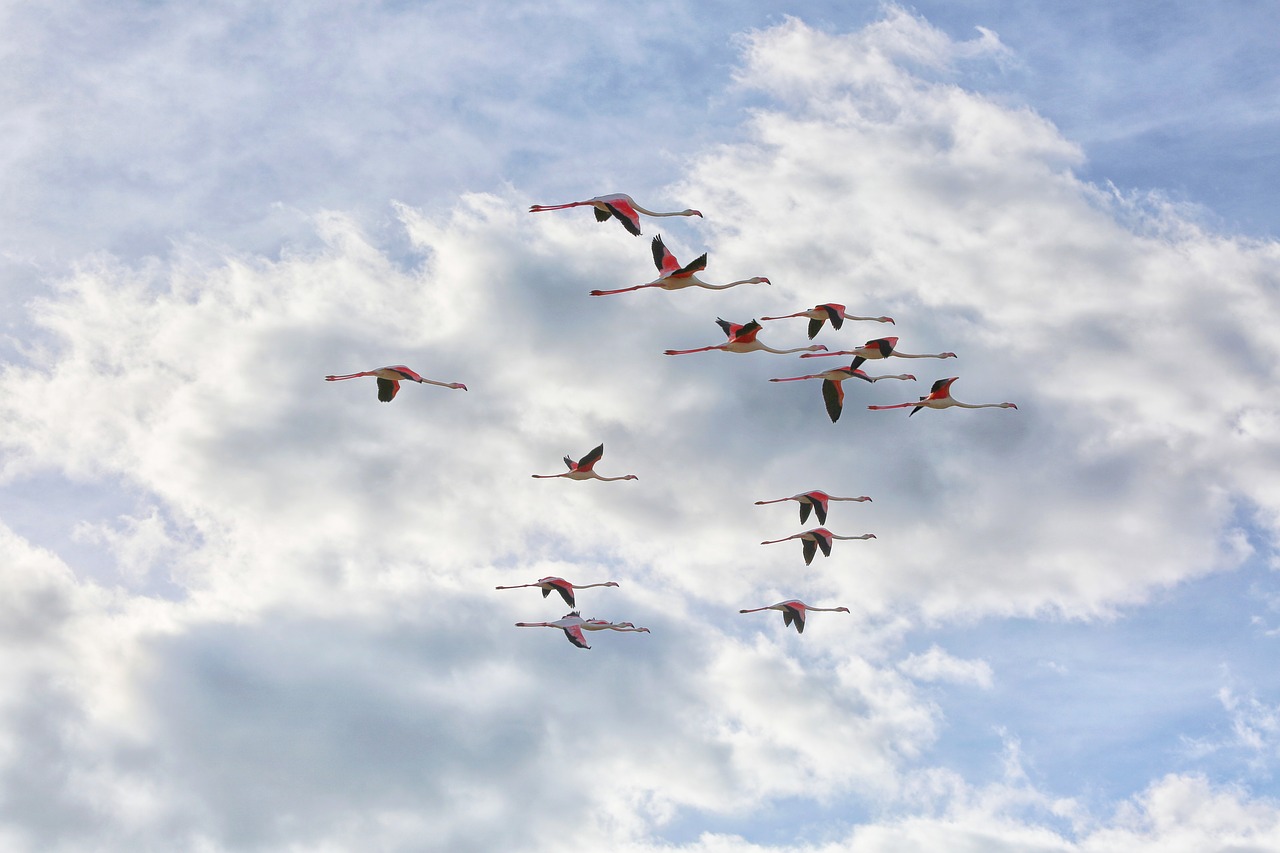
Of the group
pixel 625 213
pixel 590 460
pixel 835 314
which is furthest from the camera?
pixel 590 460

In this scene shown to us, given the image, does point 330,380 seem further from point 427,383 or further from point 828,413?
point 828,413

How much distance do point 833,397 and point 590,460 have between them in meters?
9.42

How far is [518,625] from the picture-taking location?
5366 cm

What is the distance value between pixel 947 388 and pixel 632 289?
13.3m

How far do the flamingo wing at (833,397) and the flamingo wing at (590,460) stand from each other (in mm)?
8532

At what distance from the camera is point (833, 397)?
53125mm

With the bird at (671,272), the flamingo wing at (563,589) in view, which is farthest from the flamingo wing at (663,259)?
the flamingo wing at (563,589)

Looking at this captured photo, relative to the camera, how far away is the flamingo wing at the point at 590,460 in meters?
55.8

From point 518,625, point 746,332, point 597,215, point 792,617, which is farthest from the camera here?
point 792,617

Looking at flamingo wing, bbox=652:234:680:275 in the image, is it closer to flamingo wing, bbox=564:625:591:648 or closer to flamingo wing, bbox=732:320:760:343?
flamingo wing, bbox=732:320:760:343

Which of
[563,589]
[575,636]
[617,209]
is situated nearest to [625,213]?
[617,209]

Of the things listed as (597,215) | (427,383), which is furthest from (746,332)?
(427,383)

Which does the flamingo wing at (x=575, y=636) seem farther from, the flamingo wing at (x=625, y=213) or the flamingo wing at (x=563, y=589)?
the flamingo wing at (x=625, y=213)

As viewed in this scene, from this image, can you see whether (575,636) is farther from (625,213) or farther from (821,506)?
(625,213)
